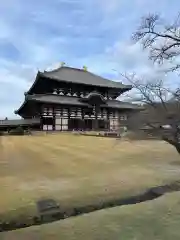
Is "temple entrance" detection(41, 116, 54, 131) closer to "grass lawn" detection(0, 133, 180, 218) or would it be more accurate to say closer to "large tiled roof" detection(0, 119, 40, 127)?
"large tiled roof" detection(0, 119, 40, 127)

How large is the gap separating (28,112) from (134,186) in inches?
1504

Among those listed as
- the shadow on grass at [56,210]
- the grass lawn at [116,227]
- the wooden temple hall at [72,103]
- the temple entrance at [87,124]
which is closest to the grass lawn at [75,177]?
the shadow on grass at [56,210]

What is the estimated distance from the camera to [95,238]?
536 cm

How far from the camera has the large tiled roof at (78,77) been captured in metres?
41.8

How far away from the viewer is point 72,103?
130 feet

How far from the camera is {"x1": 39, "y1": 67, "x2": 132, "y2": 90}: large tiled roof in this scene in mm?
41750

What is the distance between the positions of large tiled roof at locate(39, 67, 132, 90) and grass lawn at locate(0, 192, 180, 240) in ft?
112

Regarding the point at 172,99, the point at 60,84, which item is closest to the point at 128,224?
the point at 172,99

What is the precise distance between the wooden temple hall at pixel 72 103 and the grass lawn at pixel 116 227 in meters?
30.8

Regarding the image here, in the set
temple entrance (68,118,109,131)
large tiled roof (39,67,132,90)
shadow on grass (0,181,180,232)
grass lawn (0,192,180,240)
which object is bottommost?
shadow on grass (0,181,180,232)

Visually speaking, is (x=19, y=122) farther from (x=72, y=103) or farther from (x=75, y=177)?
(x=75, y=177)

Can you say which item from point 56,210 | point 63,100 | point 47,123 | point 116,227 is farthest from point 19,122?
point 116,227

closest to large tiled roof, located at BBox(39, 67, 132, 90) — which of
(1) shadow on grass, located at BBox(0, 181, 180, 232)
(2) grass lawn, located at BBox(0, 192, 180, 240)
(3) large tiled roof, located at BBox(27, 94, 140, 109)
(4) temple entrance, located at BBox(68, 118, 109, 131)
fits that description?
(3) large tiled roof, located at BBox(27, 94, 140, 109)

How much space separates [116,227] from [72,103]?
3406 cm
